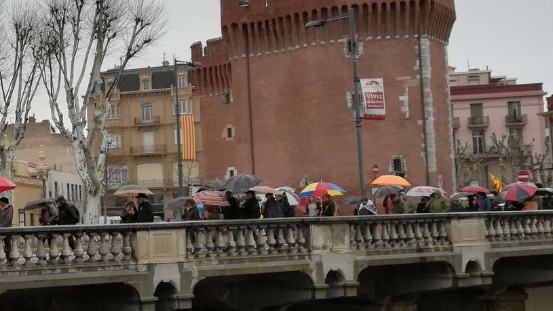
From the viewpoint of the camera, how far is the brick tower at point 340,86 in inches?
1857

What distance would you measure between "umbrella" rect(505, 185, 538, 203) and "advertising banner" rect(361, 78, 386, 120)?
30.3ft

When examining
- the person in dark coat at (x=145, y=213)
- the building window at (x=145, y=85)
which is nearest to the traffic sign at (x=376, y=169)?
the person in dark coat at (x=145, y=213)

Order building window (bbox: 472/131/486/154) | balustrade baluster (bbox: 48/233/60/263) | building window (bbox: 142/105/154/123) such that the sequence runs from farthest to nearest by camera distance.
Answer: building window (bbox: 142/105/154/123) < building window (bbox: 472/131/486/154) < balustrade baluster (bbox: 48/233/60/263)

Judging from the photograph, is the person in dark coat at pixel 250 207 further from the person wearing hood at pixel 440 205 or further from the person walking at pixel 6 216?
the person walking at pixel 6 216

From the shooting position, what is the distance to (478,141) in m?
79.3

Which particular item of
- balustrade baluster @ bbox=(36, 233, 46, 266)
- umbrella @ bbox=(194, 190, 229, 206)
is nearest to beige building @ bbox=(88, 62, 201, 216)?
umbrella @ bbox=(194, 190, 229, 206)

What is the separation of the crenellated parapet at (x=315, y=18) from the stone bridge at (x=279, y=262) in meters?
23.2

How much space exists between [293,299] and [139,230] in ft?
12.9

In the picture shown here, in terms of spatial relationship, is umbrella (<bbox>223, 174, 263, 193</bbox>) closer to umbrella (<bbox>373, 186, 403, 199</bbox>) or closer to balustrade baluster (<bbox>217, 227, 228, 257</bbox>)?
umbrella (<bbox>373, 186, 403, 199</bbox>)

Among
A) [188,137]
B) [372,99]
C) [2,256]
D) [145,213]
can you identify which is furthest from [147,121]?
[2,256]

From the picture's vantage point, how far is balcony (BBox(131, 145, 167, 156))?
8838 cm

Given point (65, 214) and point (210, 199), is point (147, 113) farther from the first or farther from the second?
point (65, 214)

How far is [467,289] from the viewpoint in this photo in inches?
992

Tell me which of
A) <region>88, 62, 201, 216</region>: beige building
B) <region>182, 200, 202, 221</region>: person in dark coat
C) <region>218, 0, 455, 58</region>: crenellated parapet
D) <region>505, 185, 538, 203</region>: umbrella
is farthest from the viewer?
<region>88, 62, 201, 216</region>: beige building
